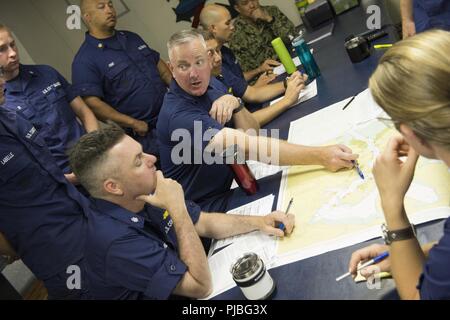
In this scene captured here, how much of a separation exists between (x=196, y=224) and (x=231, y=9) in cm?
279

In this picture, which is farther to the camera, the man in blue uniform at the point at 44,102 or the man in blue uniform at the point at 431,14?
the man in blue uniform at the point at 44,102

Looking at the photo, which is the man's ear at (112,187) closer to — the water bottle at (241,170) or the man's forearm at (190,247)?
the man's forearm at (190,247)

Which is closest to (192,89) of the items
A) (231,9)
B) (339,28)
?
(339,28)

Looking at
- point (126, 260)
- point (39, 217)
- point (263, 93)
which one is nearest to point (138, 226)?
point (126, 260)

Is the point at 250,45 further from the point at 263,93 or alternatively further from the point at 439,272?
the point at 439,272

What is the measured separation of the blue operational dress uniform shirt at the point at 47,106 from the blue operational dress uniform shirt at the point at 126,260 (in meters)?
1.10

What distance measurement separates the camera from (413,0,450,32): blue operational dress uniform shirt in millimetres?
1695

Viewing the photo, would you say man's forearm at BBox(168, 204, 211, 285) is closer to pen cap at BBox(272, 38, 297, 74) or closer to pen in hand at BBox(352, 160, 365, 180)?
pen in hand at BBox(352, 160, 365, 180)

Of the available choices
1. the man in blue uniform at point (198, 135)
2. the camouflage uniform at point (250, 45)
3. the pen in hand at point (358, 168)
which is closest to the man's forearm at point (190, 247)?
the man in blue uniform at point (198, 135)

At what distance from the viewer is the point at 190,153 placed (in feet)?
5.90

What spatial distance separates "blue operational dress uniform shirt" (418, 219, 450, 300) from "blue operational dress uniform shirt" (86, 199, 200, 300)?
706 millimetres

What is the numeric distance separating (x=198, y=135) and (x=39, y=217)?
728mm

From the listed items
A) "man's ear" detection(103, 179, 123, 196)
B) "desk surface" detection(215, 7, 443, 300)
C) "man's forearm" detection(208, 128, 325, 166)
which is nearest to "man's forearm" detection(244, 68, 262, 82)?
"desk surface" detection(215, 7, 443, 300)

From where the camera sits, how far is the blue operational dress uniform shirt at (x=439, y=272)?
740mm
